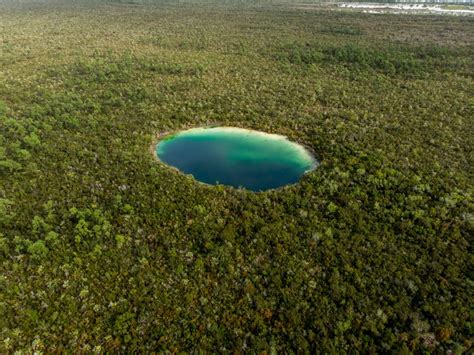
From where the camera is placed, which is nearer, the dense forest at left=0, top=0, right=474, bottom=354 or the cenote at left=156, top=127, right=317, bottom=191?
the dense forest at left=0, top=0, right=474, bottom=354

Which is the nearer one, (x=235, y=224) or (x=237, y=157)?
(x=235, y=224)

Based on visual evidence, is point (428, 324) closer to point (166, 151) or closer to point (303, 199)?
point (303, 199)

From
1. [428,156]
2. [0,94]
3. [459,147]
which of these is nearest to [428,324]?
[428,156]

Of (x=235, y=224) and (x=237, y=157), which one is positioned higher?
(x=237, y=157)
